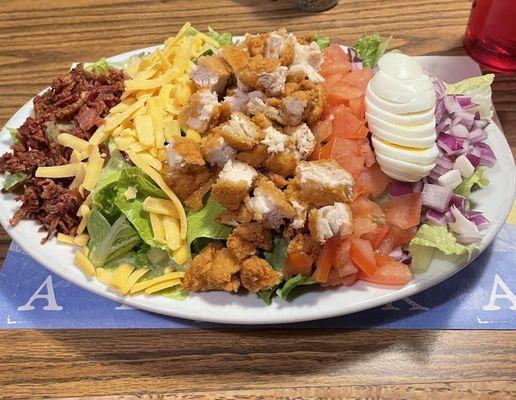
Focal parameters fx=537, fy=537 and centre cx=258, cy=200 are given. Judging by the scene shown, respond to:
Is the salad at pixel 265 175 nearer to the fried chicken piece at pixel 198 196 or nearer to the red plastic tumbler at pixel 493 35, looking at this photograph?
the fried chicken piece at pixel 198 196

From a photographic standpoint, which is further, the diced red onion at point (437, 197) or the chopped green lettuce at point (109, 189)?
the chopped green lettuce at point (109, 189)

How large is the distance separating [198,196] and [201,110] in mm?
315

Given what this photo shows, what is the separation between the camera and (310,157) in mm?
1935

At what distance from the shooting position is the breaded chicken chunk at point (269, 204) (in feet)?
5.69

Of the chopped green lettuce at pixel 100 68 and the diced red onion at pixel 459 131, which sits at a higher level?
the chopped green lettuce at pixel 100 68

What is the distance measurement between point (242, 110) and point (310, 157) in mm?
311

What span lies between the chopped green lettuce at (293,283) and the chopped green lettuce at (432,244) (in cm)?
36

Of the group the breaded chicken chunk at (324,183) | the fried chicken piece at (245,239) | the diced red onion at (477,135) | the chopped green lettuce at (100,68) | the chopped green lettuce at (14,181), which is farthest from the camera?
the chopped green lettuce at (100,68)

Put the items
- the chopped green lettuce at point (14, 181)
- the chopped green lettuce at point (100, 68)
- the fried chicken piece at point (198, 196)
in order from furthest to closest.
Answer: the chopped green lettuce at point (100, 68) < the chopped green lettuce at point (14, 181) < the fried chicken piece at point (198, 196)

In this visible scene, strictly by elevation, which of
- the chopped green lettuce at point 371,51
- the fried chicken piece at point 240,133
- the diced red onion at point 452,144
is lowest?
the diced red onion at point 452,144

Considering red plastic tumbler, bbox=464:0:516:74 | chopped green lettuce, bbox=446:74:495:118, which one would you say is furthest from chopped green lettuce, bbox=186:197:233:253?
red plastic tumbler, bbox=464:0:516:74

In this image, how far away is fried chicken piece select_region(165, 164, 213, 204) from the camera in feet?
6.19

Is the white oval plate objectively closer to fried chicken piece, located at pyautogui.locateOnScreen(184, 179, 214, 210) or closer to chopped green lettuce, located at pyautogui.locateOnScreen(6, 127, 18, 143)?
fried chicken piece, located at pyautogui.locateOnScreen(184, 179, 214, 210)

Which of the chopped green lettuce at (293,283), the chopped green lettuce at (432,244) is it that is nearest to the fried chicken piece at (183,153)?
the chopped green lettuce at (293,283)
